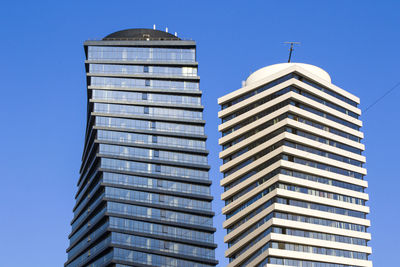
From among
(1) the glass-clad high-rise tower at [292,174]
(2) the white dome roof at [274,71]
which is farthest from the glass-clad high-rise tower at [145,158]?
(2) the white dome roof at [274,71]

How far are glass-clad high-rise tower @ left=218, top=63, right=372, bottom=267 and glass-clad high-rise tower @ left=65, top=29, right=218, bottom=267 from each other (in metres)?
16.7

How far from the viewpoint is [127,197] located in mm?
181000

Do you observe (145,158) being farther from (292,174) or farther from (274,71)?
(292,174)

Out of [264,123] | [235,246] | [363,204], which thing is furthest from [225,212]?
[363,204]

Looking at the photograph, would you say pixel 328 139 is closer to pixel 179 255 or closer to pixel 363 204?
pixel 363 204

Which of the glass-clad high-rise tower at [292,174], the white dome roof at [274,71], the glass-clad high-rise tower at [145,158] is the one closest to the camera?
the glass-clad high-rise tower at [292,174]

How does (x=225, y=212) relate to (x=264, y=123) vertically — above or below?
below

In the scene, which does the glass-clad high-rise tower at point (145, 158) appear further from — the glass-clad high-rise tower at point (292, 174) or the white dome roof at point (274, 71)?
the white dome roof at point (274, 71)

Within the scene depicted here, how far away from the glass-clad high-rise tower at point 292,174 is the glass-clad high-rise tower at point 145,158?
16.7 meters

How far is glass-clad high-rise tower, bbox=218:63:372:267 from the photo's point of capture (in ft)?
524

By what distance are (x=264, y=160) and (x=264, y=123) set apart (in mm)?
9742

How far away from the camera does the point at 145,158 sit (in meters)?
186

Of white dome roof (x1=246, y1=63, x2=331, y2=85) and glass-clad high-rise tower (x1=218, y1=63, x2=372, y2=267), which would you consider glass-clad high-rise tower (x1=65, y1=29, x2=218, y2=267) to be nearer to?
glass-clad high-rise tower (x1=218, y1=63, x2=372, y2=267)

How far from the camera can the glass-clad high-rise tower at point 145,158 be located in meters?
179
